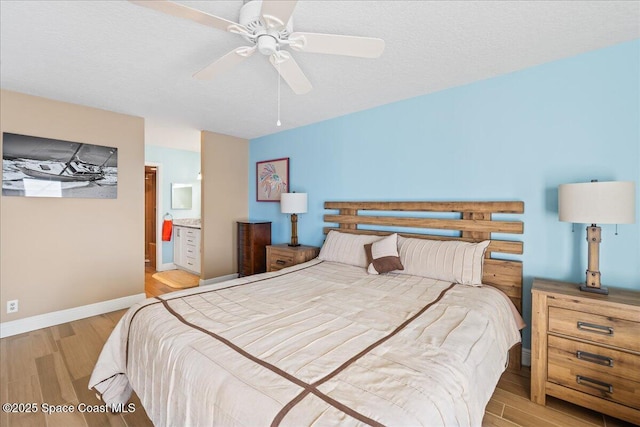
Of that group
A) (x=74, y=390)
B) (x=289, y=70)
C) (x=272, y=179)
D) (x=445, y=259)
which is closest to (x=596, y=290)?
(x=445, y=259)

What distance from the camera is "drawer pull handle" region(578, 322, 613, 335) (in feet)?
5.23

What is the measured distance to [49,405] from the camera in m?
1.78

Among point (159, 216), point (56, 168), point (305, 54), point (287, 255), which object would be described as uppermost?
point (305, 54)

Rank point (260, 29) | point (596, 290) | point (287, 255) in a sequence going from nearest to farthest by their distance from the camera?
point (260, 29) → point (596, 290) → point (287, 255)

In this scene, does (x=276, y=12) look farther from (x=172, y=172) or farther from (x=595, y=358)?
(x=172, y=172)

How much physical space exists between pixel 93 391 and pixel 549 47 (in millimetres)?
4016

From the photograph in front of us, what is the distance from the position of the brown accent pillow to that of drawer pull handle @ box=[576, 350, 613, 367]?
122 centimetres

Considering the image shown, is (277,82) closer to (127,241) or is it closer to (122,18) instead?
(122,18)

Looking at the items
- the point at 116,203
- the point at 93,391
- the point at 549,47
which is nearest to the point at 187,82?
the point at 116,203

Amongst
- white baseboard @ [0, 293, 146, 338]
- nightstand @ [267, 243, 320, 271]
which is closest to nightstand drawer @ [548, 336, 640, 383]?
nightstand @ [267, 243, 320, 271]

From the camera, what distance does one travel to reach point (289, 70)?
5.73 feet

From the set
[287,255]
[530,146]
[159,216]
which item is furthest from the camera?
[159,216]

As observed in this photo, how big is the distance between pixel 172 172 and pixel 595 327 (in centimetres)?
621

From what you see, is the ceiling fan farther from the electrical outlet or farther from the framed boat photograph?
the electrical outlet
